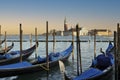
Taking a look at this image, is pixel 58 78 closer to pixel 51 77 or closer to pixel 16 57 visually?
pixel 51 77

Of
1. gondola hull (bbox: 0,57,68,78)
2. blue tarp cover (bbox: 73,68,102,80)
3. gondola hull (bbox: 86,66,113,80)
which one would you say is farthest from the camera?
gondola hull (bbox: 0,57,68,78)

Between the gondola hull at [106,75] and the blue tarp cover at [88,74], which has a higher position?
the blue tarp cover at [88,74]

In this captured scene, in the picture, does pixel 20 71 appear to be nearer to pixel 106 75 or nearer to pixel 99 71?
pixel 99 71

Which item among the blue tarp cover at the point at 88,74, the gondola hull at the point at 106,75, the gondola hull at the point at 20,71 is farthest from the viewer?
the gondola hull at the point at 20,71

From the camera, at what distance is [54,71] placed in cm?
1596

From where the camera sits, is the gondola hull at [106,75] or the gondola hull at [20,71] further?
the gondola hull at [20,71]

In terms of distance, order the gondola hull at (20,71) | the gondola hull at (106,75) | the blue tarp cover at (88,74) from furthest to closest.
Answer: the gondola hull at (20,71)
the gondola hull at (106,75)
the blue tarp cover at (88,74)

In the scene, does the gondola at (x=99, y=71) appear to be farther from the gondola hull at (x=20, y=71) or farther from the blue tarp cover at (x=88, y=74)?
the gondola hull at (x=20, y=71)

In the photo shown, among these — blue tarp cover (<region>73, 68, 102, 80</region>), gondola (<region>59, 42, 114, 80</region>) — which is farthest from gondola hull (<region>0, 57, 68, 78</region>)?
blue tarp cover (<region>73, 68, 102, 80</region>)

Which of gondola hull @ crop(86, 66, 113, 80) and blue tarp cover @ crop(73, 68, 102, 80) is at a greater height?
blue tarp cover @ crop(73, 68, 102, 80)

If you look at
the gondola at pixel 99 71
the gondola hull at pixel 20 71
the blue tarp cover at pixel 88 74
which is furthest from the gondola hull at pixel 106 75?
the gondola hull at pixel 20 71

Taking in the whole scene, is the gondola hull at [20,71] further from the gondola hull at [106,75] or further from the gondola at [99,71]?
the gondola hull at [106,75]

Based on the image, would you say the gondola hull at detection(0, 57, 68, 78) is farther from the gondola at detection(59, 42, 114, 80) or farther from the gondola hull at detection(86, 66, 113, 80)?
the gondola hull at detection(86, 66, 113, 80)

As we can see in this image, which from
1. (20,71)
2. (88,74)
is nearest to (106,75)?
(88,74)
